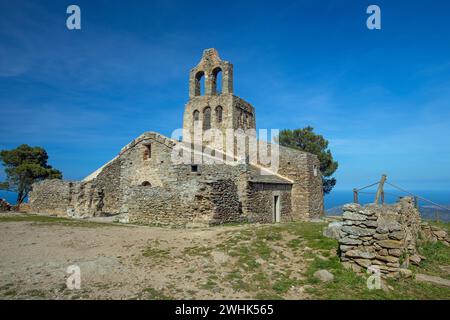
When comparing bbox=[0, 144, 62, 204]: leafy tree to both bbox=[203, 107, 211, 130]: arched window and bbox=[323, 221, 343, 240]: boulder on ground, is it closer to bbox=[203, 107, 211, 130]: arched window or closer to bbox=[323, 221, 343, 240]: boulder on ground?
bbox=[203, 107, 211, 130]: arched window

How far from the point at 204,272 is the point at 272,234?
4.04 metres

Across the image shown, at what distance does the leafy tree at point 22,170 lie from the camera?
33.5 metres

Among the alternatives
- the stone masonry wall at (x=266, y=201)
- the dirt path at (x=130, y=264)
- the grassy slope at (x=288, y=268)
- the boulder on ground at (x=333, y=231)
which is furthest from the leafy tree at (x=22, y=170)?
the boulder on ground at (x=333, y=231)

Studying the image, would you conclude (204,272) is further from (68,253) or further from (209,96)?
(209,96)

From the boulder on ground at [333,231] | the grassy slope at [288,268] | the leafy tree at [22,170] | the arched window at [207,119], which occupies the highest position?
the arched window at [207,119]

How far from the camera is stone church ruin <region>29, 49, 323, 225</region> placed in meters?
16.7

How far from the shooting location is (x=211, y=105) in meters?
29.7

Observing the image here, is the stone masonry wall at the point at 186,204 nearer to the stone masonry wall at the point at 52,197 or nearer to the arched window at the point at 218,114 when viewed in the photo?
the stone masonry wall at the point at 52,197

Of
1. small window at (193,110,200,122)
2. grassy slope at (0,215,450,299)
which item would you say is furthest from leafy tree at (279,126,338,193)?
grassy slope at (0,215,450,299)

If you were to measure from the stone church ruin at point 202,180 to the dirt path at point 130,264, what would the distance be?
11.3 ft

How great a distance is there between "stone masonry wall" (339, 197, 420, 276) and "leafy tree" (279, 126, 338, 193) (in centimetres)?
2692
